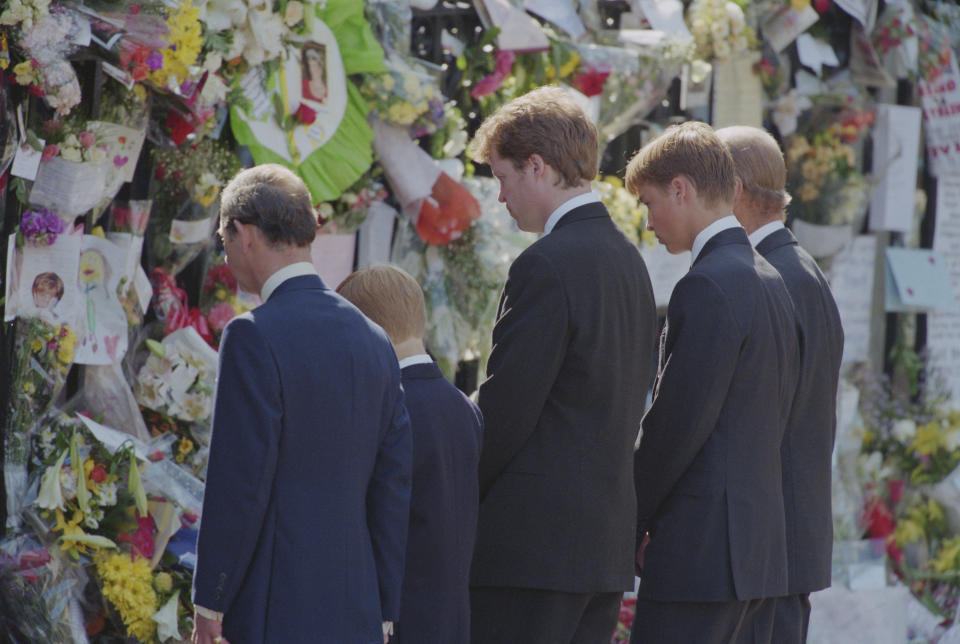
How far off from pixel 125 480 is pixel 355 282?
0.98 metres

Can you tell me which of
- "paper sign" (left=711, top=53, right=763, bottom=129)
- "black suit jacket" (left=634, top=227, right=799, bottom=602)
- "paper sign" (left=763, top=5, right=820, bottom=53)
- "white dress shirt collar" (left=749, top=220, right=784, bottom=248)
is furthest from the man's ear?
"paper sign" (left=763, top=5, right=820, bottom=53)

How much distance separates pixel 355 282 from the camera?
8.76 feet

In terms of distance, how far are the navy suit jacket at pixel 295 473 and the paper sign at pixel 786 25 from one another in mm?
3564

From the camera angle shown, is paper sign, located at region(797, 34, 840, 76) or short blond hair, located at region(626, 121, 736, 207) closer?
short blond hair, located at region(626, 121, 736, 207)

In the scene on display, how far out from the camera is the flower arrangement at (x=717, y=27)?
4.93 m

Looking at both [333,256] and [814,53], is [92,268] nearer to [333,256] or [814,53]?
[333,256]

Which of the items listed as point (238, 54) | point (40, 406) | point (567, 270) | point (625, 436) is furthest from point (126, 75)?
point (625, 436)

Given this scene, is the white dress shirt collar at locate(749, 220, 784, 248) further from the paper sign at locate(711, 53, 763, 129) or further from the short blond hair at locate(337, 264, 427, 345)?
the paper sign at locate(711, 53, 763, 129)

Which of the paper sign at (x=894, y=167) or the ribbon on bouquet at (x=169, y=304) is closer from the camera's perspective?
the ribbon on bouquet at (x=169, y=304)

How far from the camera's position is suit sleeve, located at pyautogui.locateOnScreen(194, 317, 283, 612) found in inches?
88.2

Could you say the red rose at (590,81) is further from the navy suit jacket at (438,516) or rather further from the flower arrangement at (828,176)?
the navy suit jacket at (438,516)

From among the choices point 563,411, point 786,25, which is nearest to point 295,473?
point 563,411

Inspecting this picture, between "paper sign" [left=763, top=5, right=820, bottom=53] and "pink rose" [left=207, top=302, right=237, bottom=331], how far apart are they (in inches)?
113

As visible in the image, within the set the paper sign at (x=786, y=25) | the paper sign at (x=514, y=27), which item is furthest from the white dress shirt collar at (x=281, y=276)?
the paper sign at (x=786, y=25)
